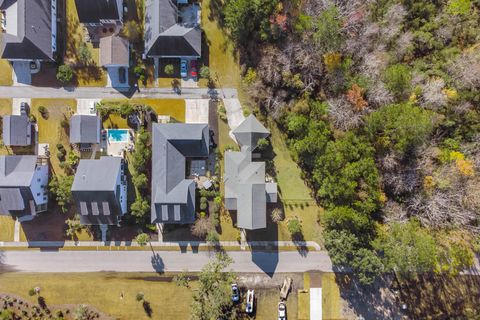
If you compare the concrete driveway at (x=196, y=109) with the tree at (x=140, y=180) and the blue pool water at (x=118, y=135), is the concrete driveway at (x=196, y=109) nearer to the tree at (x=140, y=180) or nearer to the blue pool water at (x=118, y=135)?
the blue pool water at (x=118, y=135)

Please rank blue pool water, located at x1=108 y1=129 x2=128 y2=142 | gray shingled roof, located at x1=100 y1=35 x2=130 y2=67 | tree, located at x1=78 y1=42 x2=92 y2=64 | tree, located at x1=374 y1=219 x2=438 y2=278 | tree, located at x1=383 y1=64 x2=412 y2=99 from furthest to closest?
blue pool water, located at x1=108 y1=129 x2=128 y2=142 < tree, located at x1=78 y1=42 x2=92 y2=64 < gray shingled roof, located at x1=100 y1=35 x2=130 y2=67 < tree, located at x1=383 y1=64 x2=412 y2=99 < tree, located at x1=374 y1=219 x2=438 y2=278

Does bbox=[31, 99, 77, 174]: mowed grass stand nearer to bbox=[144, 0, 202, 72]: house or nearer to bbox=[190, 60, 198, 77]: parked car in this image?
bbox=[144, 0, 202, 72]: house

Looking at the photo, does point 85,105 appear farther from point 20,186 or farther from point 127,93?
point 20,186

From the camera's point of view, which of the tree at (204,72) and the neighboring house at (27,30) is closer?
the neighboring house at (27,30)

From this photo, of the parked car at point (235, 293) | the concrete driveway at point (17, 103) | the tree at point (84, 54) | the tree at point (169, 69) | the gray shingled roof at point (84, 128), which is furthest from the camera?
the concrete driveway at point (17, 103)

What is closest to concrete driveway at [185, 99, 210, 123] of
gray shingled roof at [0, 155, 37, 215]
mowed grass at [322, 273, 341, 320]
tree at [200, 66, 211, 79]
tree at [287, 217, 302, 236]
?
tree at [200, 66, 211, 79]

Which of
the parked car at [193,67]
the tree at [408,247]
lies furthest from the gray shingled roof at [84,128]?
the tree at [408,247]

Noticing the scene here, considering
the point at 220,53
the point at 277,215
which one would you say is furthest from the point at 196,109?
the point at 277,215

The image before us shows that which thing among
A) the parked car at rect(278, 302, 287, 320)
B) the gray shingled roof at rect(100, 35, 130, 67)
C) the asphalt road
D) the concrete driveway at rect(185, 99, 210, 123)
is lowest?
the parked car at rect(278, 302, 287, 320)
